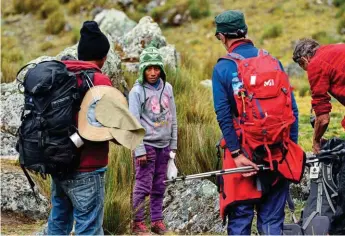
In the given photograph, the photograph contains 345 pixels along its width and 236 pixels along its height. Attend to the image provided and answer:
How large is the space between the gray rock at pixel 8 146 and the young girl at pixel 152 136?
184cm

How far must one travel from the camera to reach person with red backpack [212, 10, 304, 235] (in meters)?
3.64

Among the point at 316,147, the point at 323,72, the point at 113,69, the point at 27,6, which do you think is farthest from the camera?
the point at 27,6

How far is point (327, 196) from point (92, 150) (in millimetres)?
1754

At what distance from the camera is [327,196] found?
451 centimetres

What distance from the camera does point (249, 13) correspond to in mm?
18219

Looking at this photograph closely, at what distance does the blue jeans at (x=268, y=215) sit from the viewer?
383 cm

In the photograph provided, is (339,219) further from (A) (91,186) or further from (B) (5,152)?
(B) (5,152)

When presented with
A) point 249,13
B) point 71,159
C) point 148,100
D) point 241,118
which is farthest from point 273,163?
point 249,13

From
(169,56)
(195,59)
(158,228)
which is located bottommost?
(158,228)

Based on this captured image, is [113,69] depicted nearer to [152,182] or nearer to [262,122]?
[152,182]

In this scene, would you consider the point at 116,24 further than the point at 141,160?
Yes

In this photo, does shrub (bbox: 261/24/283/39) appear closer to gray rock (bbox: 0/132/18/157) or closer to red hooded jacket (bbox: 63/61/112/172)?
gray rock (bbox: 0/132/18/157)

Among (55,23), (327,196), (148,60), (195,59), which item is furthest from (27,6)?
(327,196)

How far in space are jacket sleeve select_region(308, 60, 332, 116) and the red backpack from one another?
0.77 m
